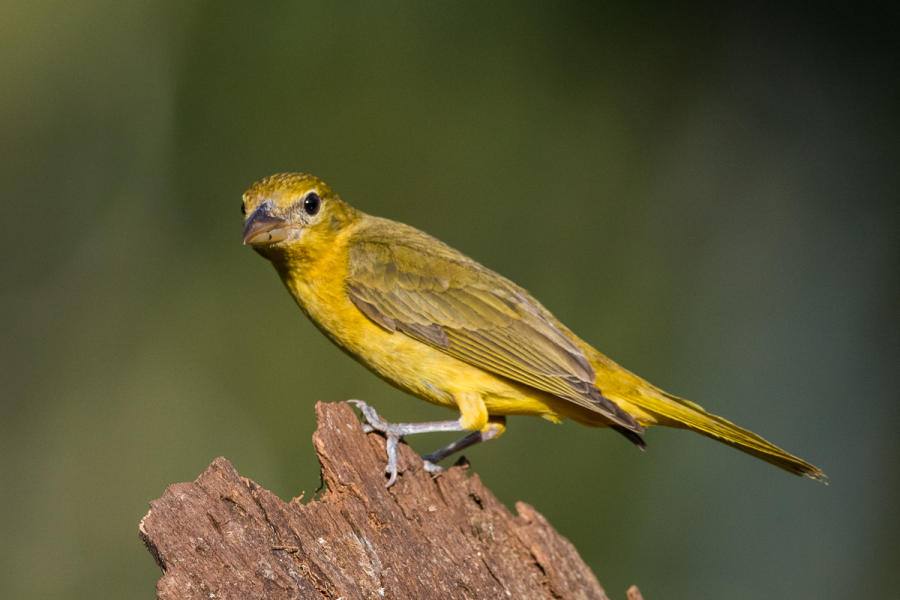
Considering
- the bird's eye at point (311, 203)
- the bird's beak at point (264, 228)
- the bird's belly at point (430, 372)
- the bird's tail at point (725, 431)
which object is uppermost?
the bird's eye at point (311, 203)

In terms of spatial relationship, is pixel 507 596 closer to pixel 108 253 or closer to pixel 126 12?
pixel 108 253

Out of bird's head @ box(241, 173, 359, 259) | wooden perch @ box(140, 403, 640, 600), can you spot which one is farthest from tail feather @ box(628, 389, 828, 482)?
bird's head @ box(241, 173, 359, 259)

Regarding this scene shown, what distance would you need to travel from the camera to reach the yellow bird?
14.8 ft

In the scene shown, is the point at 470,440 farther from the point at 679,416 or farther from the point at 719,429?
the point at 719,429

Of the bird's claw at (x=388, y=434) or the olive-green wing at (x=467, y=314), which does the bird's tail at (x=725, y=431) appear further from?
the bird's claw at (x=388, y=434)

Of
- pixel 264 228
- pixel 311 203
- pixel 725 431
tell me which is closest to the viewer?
pixel 725 431

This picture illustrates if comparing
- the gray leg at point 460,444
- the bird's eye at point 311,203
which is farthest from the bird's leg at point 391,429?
the bird's eye at point 311,203

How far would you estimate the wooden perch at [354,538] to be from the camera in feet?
10.3

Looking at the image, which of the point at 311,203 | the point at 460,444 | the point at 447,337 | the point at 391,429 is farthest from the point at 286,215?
the point at 460,444

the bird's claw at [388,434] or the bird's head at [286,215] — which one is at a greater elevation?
the bird's head at [286,215]

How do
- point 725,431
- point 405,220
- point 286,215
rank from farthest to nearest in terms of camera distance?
Result: point 405,220 → point 286,215 → point 725,431

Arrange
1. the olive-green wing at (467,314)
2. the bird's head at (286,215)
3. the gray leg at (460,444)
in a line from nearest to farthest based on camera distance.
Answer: the olive-green wing at (467,314)
the bird's head at (286,215)
the gray leg at (460,444)

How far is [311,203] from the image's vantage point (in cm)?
482

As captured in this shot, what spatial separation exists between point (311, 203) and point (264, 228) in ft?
1.16
